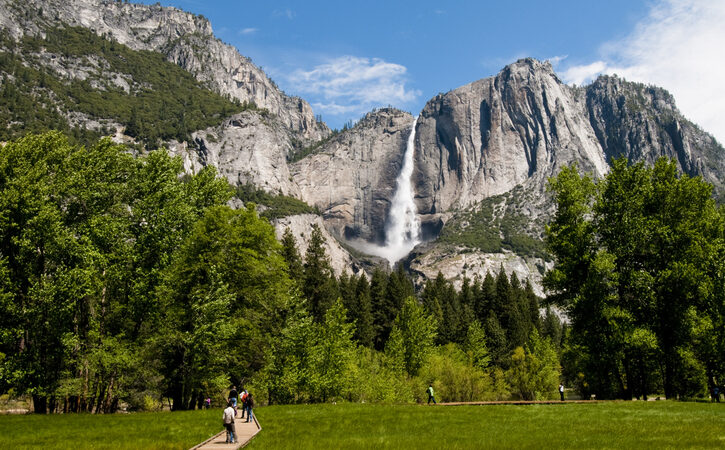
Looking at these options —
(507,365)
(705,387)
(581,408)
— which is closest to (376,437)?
(581,408)

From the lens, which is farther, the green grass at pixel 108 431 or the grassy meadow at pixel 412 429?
the green grass at pixel 108 431

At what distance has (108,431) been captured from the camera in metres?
17.5

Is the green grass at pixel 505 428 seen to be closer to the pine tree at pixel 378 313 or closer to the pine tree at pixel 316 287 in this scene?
the pine tree at pixel 316 287

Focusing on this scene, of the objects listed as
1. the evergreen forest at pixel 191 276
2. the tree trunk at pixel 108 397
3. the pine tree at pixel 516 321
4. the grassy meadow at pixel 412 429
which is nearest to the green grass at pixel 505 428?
the grassy meadow at pixel 412 429

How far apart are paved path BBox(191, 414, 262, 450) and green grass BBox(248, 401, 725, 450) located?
0.38 metres

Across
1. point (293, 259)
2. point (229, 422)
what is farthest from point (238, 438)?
point (293, 259)

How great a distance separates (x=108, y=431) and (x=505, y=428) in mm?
14299

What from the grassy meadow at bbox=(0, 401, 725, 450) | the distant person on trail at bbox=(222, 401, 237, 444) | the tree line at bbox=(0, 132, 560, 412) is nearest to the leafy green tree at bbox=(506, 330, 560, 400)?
the tree line at bbox=(0, 132, 560, 412)

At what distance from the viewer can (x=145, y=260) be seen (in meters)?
27.0

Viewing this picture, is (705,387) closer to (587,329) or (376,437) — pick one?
(587,329)

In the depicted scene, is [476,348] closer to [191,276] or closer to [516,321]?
[516,321]

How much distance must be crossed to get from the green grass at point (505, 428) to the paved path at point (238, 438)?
378mm

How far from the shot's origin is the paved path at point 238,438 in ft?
45.9

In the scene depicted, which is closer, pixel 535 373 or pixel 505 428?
pixel 505 428
